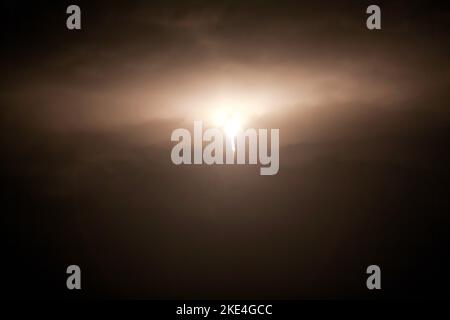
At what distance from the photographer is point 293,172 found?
4.50 m

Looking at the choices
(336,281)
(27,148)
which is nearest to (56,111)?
(27,148)

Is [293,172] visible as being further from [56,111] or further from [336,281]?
[56,111]

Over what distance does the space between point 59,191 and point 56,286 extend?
1.27 feet

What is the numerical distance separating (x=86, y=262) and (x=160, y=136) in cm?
59

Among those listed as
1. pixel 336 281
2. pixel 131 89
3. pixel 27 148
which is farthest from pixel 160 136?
pixel 336 281

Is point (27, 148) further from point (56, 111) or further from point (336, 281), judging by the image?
point (336, 281)

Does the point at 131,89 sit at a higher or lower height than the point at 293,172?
higher

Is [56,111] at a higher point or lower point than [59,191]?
higher

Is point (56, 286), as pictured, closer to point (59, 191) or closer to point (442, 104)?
point (59, 191)

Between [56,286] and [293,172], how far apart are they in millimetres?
1068

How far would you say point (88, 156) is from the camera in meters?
4.48
